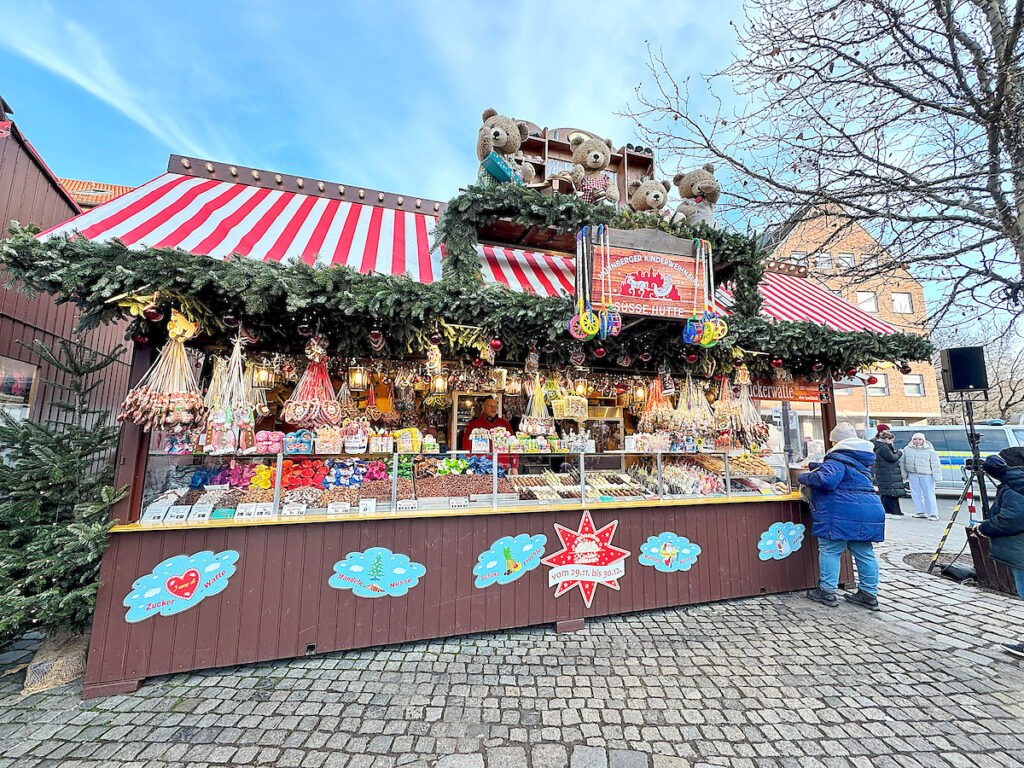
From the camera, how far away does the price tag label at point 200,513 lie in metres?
3.54

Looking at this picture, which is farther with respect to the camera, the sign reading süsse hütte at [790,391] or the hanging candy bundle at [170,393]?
the sign reading süsse hütte at [790,391]

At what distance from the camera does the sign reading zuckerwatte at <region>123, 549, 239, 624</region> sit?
3.32 meters

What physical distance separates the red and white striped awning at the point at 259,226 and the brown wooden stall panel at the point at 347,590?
2529 mm

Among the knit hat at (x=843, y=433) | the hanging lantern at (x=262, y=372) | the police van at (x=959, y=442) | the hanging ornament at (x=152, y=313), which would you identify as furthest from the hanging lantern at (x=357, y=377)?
the police van at (x=959, y=442)

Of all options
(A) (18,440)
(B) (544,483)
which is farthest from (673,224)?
(A) (18,440)

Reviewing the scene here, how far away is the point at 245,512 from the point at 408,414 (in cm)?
261

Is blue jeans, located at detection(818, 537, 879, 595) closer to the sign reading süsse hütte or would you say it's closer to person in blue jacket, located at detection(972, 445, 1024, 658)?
person in blue jacket, located at detection(972, 445, 1024, 658)

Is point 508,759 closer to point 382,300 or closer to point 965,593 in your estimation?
point 382,300

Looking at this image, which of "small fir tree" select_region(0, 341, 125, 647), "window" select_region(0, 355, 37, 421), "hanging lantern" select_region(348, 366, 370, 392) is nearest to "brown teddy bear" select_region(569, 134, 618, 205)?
"hanging lantern" select_region(348, 366, 370, 392)

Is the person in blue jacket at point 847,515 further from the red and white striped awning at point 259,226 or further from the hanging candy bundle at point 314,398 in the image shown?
the hanging candy bundle at point 314,398

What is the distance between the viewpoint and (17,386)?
4.85 meters

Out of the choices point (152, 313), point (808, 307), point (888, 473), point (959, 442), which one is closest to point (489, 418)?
point (152, 313)

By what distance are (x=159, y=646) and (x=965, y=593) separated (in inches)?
356

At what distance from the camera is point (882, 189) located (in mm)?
5098
